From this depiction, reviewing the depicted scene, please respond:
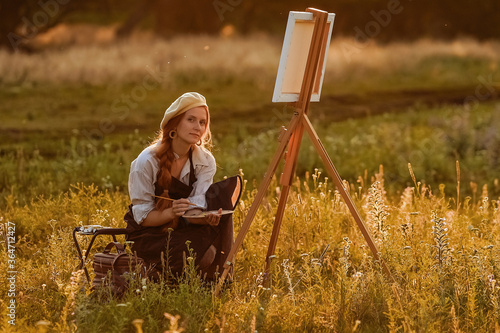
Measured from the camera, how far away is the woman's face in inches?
205

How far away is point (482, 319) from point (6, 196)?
15.6 ft

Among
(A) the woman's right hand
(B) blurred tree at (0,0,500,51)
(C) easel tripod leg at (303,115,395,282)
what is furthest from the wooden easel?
(B) blurred tree at (0,0,500,51)

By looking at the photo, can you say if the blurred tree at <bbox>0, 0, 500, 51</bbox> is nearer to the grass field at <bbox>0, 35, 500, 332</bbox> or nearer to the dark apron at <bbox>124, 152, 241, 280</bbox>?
the grass field at <bbox>0, 35, 500, 332</bbox>

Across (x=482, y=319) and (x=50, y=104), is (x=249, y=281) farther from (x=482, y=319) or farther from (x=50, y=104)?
(x=50, y=104)

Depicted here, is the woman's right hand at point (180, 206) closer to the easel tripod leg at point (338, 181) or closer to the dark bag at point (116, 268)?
the dark bag at point (116, 268)

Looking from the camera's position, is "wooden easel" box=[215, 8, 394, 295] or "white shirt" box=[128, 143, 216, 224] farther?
"white shirt" box=[128, 143, 216, 224]

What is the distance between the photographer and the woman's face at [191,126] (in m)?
5.20

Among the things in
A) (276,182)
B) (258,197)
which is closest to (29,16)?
(276,182)

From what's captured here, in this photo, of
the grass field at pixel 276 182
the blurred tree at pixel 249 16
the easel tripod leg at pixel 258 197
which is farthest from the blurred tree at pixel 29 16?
the easel tripod leg at pixel 258 197

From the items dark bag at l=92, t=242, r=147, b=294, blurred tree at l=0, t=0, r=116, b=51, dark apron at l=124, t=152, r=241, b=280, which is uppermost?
blurred tree at l=0, t=0, r=116, b=51

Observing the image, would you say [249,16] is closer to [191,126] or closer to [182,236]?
[191,126]

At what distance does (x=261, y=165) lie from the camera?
9.77m

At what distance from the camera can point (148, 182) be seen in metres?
5.16

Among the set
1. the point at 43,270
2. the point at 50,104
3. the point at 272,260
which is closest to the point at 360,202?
the point at 272,260
